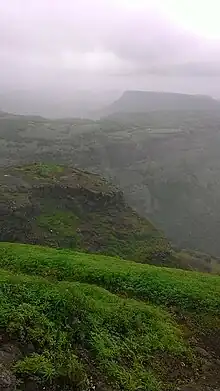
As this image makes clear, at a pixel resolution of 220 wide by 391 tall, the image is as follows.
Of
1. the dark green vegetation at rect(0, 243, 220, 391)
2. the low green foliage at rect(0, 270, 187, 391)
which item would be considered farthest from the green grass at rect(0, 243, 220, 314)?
the low green foliage at rect(0, 270, 187, 391)

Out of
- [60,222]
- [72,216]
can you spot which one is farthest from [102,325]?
[72,216]

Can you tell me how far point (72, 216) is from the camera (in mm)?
108875

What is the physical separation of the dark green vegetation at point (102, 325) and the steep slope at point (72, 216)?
67.5m

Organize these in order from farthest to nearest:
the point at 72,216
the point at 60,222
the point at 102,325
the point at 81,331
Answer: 1. the point at 72,216
2. the point at 60,222
3. the point at 102,325
4. the point at 81,331

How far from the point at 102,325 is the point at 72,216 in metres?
90.6

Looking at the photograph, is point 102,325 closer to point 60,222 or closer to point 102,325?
point 102,325

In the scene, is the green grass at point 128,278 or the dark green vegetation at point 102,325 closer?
the dark green vegetation at point 102,325

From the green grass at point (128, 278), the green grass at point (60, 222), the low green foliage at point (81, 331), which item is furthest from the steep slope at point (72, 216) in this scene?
the low green foliage at point (81, 331)

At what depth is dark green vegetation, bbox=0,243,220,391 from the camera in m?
15.9

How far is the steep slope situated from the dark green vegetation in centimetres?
6746

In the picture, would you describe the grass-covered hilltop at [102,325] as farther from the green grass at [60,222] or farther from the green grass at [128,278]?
the green grass at [60,222]

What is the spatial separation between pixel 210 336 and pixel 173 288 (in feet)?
12.1

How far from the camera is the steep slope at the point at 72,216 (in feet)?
318

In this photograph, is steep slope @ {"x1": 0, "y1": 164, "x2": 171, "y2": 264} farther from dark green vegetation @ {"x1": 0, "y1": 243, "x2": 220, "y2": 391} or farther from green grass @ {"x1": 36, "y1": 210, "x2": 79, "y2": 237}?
dark green vegetation @ {"x1": 0, "y1": 243, "x2": 220, "y2": 391}
